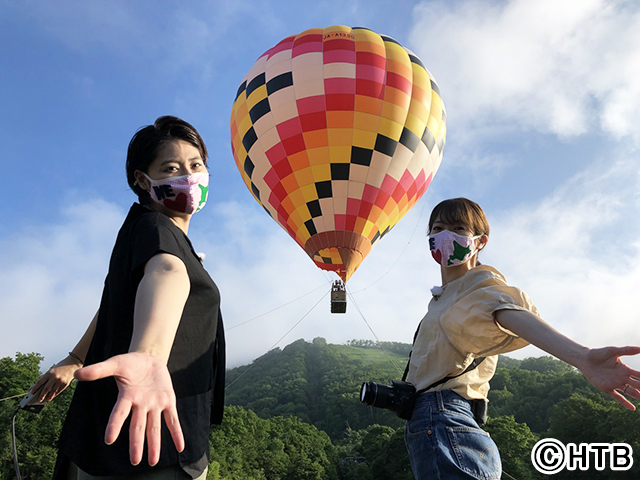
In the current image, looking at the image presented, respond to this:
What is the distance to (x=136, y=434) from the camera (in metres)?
1.19

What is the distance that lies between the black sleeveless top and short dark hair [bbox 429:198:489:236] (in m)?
1.67

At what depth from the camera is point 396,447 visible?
1405 inches

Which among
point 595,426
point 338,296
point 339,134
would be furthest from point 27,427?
point 595,426

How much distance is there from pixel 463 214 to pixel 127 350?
7.07 feet

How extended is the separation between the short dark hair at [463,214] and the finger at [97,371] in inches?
90.5

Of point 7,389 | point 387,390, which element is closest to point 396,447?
point 7,389

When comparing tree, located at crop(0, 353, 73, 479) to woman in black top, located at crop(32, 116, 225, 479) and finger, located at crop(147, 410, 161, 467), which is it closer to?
woman in black top, located at crop(32, 116, 225, 479)

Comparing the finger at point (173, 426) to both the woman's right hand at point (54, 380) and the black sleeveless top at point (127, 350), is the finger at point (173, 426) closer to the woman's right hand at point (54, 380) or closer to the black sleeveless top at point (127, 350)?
the black sleeveless top at point (127, 350)

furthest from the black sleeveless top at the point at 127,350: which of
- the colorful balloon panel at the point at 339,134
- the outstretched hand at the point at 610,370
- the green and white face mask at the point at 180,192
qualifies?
the colorful balloon panel at the point at 339,134

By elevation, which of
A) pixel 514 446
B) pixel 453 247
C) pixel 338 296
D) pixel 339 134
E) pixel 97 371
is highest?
pixel 339 134

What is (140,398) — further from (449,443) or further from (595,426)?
(595,426)

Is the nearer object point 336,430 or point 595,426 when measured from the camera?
point 595,426

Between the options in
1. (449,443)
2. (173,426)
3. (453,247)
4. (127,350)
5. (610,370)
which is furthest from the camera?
(453,247)

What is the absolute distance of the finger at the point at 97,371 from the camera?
112cm
